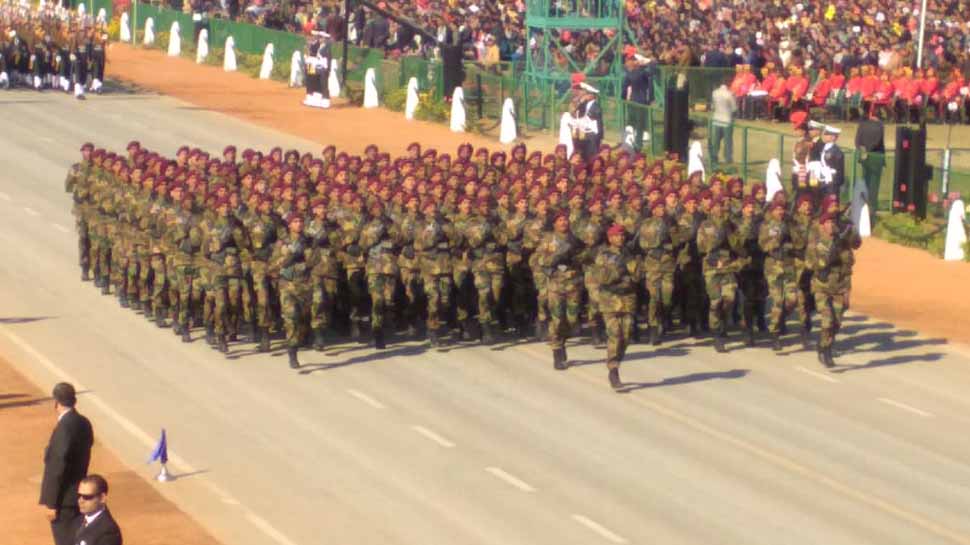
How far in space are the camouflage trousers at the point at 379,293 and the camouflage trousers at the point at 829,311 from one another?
4.74 metres

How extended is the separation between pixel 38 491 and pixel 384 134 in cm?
2501

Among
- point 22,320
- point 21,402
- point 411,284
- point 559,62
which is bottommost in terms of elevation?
point 22,320

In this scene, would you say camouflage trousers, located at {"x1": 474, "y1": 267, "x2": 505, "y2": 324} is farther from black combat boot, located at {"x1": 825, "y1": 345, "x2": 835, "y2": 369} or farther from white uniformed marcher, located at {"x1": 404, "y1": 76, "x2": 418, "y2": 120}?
white uniformed marcher, located at {"x1": 404, "y1": 76, "x2": 418, "y2": 120}

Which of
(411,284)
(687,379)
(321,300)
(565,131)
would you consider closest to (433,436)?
(687,379)

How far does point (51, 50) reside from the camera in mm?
49969

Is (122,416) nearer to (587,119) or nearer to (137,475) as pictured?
(137,475)

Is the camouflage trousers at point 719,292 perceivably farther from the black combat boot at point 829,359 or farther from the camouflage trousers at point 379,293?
the camouflage trousers at point 379,293

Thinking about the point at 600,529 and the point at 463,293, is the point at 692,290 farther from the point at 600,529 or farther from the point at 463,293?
the point at 600,529

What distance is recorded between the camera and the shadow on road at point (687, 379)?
2541cm

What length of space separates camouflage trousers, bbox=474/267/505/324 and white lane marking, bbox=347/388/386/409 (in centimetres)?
263

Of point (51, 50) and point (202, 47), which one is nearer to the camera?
point (51, 50)

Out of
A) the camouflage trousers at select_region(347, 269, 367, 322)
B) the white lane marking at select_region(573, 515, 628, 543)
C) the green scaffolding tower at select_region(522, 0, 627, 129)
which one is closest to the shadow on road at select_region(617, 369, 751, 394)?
the camouflage trousers at select_region(347, 269, 367, 322)

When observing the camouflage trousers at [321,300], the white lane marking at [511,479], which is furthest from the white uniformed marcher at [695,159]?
the white lane marking at [511,479]

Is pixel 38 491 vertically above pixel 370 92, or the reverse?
pixel 370 92
